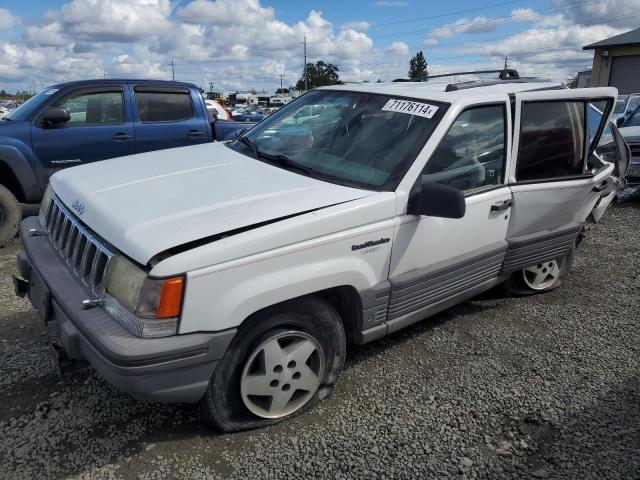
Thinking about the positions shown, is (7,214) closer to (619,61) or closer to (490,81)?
(490,81)

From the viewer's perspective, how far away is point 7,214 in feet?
18.4

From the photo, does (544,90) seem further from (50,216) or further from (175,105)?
(175,105)

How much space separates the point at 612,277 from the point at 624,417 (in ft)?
8.28

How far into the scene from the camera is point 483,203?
342cm

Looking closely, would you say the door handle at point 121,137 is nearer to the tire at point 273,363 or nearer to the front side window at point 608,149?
the tire at point 273,363

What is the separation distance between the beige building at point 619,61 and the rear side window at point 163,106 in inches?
1093

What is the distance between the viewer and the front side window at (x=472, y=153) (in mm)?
3191

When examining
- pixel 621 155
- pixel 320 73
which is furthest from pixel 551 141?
pixel 320 73

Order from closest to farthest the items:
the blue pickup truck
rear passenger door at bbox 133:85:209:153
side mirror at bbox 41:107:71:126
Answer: the blue pickup truck < side mirror at bbox 41:107:71:126 < rear passenger door at bbox 133:85:209:153

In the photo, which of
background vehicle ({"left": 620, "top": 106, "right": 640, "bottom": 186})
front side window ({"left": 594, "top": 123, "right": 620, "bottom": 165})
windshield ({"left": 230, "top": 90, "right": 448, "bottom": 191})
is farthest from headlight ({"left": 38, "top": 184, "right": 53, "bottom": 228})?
background vehicle ({"left": 620, "top": 106, "right": 640, "bottom": 186})

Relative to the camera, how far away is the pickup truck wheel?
5570 mm

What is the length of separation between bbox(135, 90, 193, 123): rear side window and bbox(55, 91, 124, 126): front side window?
250 mm

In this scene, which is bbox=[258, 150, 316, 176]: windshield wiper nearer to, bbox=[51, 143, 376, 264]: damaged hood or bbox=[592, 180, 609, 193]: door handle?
bbox=[51, 143, 376, 264]: damaged hood

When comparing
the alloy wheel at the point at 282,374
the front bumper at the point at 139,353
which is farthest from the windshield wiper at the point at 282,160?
the front bumper at the point at 139,353
